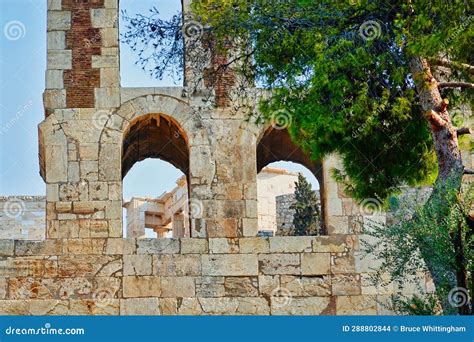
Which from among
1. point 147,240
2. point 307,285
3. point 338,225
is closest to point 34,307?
point 147,240

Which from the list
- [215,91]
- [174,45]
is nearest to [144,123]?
[215,91]

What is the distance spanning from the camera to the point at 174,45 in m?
11.6

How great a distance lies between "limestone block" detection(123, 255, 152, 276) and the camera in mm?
12750

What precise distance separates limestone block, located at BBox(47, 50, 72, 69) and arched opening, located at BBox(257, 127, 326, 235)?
9.61 ft

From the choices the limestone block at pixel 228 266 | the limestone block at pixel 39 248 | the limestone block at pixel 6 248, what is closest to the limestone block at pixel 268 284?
the limestone block at pixel 228 266

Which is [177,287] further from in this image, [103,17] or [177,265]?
[103,17]

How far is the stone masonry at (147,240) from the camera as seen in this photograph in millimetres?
12648

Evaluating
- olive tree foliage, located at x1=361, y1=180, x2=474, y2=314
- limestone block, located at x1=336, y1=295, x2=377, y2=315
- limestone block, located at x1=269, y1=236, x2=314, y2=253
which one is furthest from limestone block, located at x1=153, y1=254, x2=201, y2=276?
olive tree foliage, located at x1=361, y1=180, x2=474, y2=314

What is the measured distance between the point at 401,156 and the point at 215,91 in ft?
10.8

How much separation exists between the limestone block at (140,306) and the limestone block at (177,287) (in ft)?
0.55

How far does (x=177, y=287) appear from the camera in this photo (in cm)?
1269

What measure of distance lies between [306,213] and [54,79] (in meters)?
7.80

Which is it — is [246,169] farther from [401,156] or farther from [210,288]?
[401,156]

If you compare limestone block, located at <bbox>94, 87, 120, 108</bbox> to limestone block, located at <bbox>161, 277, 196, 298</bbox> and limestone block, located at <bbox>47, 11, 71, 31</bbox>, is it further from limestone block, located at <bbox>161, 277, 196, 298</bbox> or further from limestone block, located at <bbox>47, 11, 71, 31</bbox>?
limestone block, located at <bbox>161, 277, 196, 298</bbox>
